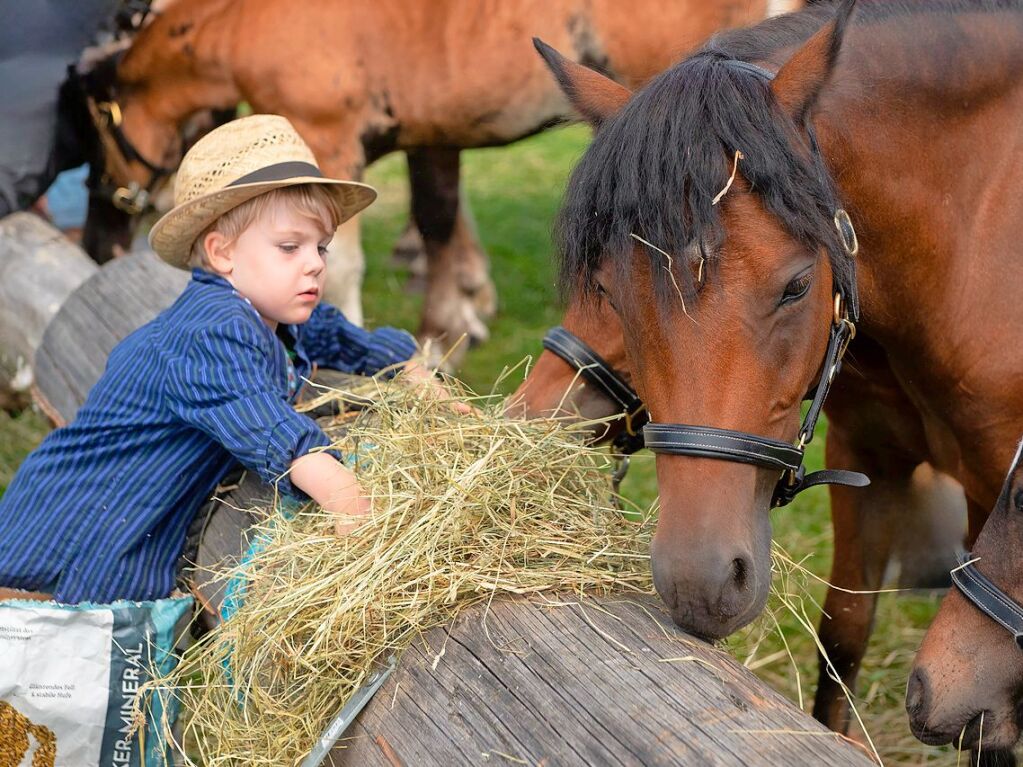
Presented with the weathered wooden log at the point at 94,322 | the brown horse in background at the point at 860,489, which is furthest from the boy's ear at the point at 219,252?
the weathered wooden log at the point at 94,322

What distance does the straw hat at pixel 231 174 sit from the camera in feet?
7.87

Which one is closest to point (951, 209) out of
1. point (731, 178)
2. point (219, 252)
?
point (731, 178)

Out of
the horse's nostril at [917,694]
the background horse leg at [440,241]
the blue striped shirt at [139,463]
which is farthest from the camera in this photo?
the background horse leg at [440,241]

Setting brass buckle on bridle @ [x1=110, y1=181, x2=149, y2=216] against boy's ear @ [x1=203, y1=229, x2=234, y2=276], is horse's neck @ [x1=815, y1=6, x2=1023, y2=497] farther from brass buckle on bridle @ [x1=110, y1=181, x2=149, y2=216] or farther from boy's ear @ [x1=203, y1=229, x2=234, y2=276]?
brass buckle on bridle @ [x1=110, y1=181, x2=149, y2=216]

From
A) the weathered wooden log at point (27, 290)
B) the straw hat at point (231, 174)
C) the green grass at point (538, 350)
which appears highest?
the straw hat at point (231, 174)

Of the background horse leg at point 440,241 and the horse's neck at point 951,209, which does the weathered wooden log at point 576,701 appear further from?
the background horse leg at point 440,241

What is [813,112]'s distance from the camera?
199cm

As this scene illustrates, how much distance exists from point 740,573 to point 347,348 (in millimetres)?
1500

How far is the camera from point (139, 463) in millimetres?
2432

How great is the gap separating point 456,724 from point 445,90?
336 centimetres

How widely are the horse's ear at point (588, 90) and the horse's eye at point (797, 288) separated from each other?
50 cm

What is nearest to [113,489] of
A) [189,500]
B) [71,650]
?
[189,500]

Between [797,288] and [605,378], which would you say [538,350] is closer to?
[605,378]

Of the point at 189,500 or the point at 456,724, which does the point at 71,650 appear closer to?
the point at 189,500
